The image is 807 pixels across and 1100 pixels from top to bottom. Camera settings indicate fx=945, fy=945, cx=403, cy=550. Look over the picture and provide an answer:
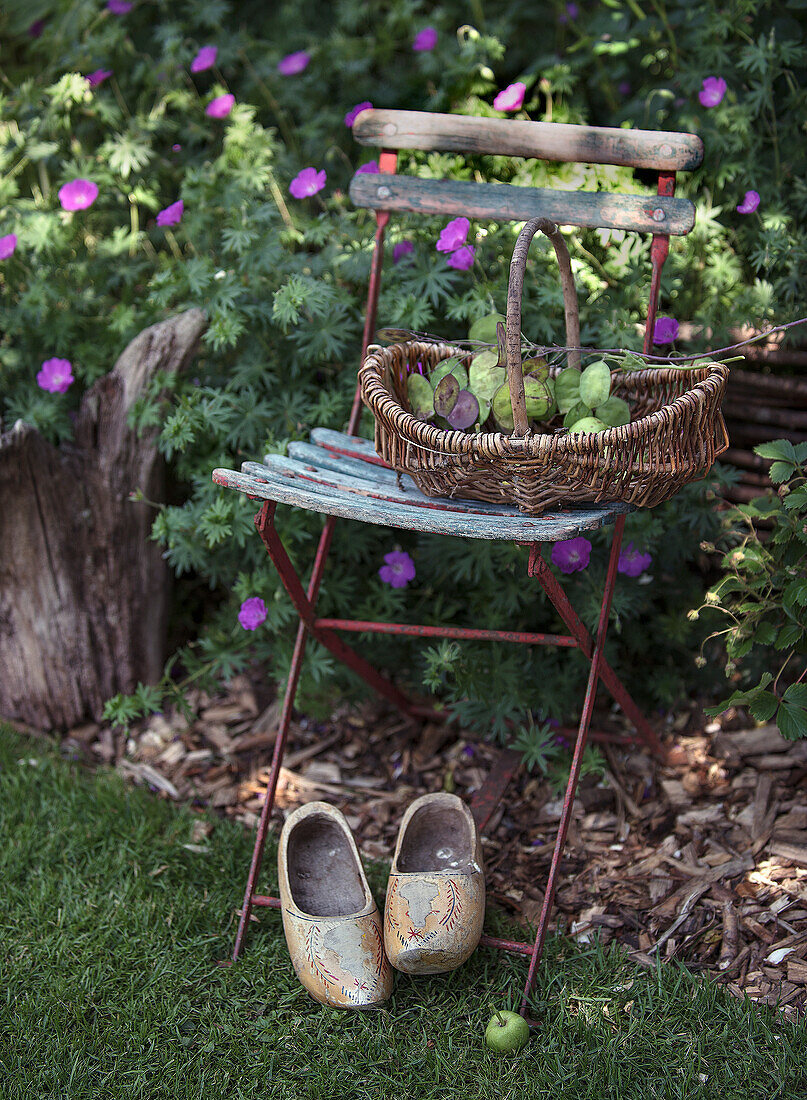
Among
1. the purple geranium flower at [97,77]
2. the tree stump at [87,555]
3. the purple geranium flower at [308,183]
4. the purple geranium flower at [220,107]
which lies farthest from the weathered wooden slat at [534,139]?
the purple geranium flower at [97,77]

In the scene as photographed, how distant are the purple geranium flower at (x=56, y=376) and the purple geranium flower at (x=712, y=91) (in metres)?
1.93

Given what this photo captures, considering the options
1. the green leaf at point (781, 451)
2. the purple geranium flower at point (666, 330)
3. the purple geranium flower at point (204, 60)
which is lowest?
the green leaf at point (781, 451)

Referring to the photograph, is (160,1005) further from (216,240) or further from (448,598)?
(216,240)

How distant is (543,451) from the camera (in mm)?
1632

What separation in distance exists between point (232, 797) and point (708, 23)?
2.52m

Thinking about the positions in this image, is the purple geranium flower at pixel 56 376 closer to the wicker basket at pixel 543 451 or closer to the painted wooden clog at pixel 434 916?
the wicker basket at pixel 543 451

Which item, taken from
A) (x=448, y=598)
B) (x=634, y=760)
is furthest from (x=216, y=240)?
(x=634, y=760)

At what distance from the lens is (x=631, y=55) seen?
316cm

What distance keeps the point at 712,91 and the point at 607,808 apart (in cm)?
194

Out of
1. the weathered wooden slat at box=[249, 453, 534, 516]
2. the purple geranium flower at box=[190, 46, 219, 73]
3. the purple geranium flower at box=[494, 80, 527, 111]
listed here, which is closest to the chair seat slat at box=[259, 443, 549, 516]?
the weathered wooden slat at box=[249, 453, 534, 516]

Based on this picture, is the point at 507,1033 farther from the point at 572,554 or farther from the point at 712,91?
the point at 712,91

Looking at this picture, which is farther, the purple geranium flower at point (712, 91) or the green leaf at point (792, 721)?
the purple geranium flower at point (712, 91)

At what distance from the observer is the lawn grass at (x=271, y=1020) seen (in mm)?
1723

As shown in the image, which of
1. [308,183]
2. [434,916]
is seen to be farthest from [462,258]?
[434,916]
